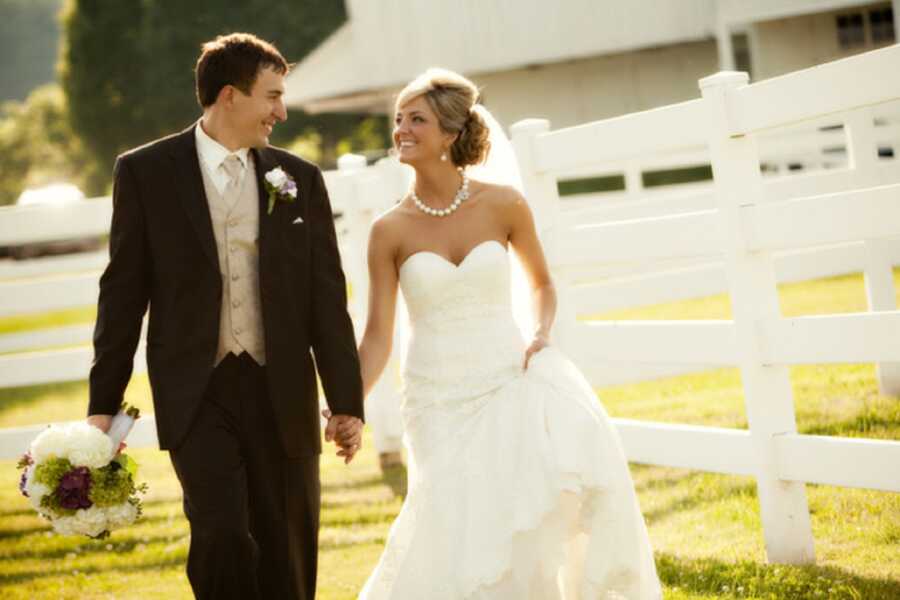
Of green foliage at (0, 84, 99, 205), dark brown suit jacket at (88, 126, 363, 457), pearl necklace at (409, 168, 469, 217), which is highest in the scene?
green foliage at (0, 84, 99, 205)

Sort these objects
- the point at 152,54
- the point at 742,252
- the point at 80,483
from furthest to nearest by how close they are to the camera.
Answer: the point at 152,54, the point at 742,252, the point at 80,483

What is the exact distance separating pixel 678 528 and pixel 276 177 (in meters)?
3.06

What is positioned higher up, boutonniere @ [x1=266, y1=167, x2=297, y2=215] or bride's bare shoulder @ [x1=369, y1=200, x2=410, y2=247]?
boutonniere @ [x1=266, y1=167, x2=297, y2=215]

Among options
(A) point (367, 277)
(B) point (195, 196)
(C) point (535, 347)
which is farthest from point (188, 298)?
(A) point (367, 277)

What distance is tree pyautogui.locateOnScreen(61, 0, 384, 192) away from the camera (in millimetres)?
51281

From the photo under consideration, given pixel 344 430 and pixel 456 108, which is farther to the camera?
pixel 456 108

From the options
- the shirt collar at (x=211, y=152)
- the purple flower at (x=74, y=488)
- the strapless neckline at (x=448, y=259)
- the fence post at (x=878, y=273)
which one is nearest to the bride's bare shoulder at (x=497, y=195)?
the strapless neckline at (x=448, y=259)

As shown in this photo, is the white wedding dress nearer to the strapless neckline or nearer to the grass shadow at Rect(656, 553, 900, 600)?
the strapless neckline

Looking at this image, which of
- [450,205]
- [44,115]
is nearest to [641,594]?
[450,205]

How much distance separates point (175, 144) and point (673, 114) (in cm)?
233

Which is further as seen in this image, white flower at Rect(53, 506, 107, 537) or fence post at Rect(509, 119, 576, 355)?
fence post at Rect(509, 119, 576, 355)

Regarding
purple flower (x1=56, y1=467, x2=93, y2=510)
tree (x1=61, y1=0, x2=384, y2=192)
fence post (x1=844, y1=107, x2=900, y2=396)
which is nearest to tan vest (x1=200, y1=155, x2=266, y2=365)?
purple flower (x1=56, y1=467, x2=93, y2=510)

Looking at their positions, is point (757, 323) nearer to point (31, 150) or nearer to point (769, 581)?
point (769, 581)

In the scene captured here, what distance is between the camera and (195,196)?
15.7 feet
